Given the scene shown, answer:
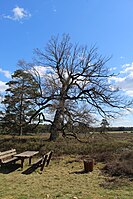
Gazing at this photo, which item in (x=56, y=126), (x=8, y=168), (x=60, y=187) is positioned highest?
(x=56, y=126)

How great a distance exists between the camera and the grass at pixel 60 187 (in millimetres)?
6832

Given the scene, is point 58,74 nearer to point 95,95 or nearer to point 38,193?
point 95,95

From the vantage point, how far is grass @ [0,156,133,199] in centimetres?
683

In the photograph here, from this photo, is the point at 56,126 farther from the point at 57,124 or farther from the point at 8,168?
the point at 8,168

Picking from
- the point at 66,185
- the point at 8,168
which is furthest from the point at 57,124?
the point at 66,185

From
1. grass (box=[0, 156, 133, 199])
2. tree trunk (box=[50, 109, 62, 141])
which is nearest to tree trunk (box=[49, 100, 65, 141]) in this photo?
tree trunk (box=[50, 109, 62, 141])

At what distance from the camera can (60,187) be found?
7980mm

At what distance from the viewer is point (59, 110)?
21.2m

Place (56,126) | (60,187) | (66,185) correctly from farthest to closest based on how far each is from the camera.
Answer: (56,126)
(66,185)
(60,187)

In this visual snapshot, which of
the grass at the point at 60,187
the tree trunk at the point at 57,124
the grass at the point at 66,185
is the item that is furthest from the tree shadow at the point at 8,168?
the tree trunk at the point at 57,124

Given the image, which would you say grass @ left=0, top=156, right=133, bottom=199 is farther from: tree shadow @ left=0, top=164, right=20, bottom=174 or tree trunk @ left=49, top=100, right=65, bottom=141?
tree trunk @ left=49, top=100, right=65, bottom=141

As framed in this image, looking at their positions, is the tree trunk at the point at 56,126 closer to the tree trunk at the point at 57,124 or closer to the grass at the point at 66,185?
the tree trunk at the point at 57,124

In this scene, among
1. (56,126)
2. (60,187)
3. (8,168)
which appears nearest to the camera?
(60,187)

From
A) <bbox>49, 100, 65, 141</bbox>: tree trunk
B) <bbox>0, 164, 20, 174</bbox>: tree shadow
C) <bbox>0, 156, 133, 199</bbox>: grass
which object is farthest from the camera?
<bbox>49, 100, 65, 141</bbox>: tree trunk
